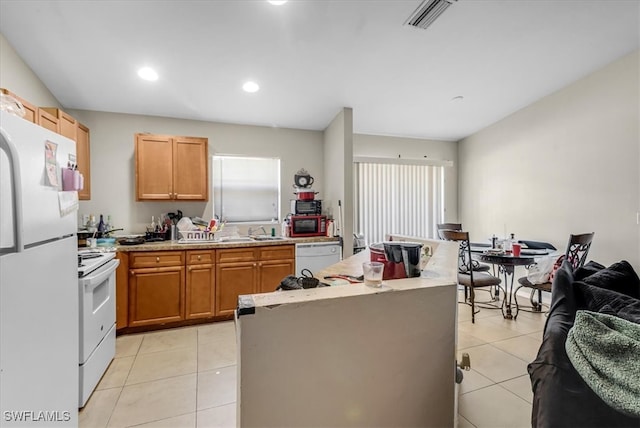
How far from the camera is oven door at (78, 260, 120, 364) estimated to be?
6.34 ft

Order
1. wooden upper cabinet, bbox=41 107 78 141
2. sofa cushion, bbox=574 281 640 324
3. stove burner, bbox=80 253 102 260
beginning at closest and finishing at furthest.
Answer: sofa cushion, bbox=574 281 640 324 < stove burner, bbox=80 253 102 260 < wooden upper cabinet, bbox=41 107 78 141

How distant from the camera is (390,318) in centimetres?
117

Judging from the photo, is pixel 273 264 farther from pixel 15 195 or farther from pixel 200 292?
pixel 15 195

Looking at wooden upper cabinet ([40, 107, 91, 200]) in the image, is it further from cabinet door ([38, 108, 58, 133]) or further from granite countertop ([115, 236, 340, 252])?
granite countertop ([115, 236, 340, 252])

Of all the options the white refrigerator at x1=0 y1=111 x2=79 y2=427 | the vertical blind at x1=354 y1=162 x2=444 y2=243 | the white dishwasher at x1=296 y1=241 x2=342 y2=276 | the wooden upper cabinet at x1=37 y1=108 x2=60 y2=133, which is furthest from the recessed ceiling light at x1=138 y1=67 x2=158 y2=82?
the vertical blind at x1=354 y1=162 x2=444 y2=243

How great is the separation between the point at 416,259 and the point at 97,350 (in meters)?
2.38

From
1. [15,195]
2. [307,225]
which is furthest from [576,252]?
[15,195]

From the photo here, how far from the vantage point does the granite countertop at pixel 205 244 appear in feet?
9.88

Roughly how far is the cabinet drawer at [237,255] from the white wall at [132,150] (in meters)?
0.85

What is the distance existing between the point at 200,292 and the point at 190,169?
1473 mm

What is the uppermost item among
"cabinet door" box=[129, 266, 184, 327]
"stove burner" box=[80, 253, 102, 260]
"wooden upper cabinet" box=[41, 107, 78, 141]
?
"wooden upper cabinet" box=[41, 107, 78, 141]

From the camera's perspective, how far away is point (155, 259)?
3070 millimetres

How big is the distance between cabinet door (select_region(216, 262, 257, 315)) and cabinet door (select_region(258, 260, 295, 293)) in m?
0.08

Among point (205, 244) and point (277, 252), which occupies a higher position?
point (205, 244)
